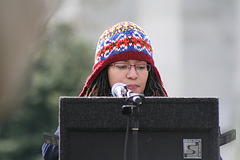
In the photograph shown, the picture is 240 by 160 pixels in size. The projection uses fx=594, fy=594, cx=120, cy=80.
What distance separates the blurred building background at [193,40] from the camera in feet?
60.8

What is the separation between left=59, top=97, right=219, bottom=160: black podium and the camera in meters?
2.09

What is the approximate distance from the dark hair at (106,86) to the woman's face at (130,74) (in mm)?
34

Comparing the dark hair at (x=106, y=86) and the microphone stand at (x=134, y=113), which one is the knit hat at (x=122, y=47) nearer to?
the dark hair at (x=106, y=86)

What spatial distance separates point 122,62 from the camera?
2.86 metres

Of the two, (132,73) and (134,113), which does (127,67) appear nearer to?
(132,73)

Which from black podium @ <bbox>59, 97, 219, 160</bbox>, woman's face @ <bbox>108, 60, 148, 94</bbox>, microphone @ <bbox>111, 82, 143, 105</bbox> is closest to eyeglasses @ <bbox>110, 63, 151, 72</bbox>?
woman's face @ <bbox>108, 60, 148, 94</bbox>

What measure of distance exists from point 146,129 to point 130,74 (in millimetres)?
765

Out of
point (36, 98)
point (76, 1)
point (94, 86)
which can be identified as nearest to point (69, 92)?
point (36, 98)

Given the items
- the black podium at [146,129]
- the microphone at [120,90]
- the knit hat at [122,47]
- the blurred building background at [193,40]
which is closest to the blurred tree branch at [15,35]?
the black podium at [146,129]

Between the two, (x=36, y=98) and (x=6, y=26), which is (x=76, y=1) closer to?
(x=36, y=98)

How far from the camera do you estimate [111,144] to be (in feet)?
6.93

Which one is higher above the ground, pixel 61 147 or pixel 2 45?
pixel 2 45

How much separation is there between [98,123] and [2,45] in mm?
575

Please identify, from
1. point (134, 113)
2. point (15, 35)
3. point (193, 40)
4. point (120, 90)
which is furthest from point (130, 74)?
point (193, 40)
